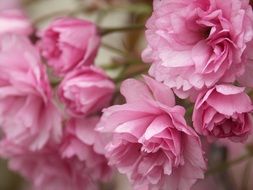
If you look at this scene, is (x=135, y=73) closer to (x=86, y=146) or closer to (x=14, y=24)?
(x=86, y=146)

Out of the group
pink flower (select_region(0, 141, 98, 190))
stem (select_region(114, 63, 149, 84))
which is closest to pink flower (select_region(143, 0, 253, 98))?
stem (select_region(114, 63, 149, 84))

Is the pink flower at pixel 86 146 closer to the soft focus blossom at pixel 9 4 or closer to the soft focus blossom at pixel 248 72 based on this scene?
the soft focus blossom at pixel 248 72

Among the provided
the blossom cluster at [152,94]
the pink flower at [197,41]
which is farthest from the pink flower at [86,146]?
the pink flower at [197,41]

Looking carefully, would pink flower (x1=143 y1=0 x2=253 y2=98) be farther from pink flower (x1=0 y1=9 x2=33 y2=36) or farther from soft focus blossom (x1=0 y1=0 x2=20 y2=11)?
soft focus blossom (x1=0 y1=0 x2=20 y2=11)

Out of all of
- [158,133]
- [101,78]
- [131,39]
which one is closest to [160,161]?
[158,133]

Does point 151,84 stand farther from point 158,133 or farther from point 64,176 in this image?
point 64,176
